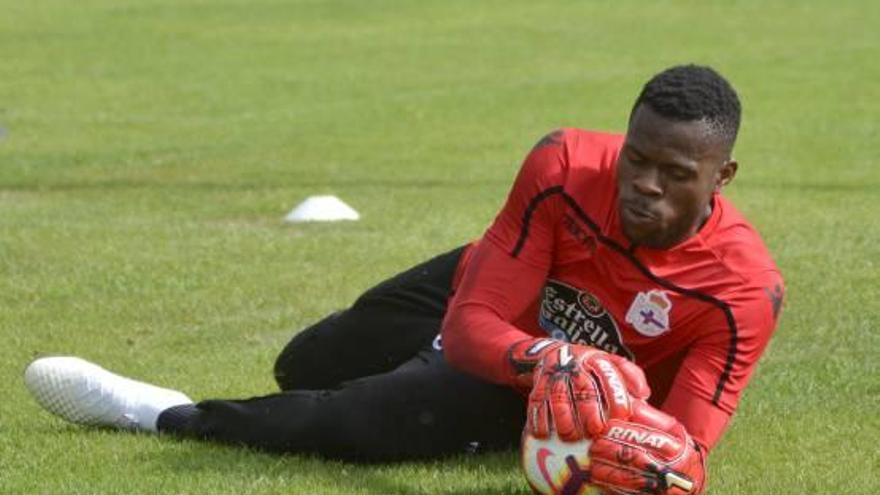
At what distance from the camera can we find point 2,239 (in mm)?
13391

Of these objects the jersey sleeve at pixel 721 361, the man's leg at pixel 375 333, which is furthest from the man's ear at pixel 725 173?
the man's leg at pixel 375 333

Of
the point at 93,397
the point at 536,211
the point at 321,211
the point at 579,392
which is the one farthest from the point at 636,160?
the point at 321,211

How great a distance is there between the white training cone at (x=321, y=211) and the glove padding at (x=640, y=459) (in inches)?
338

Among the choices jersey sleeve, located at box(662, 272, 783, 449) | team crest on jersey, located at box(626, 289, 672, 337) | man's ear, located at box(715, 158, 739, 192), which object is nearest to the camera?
man's ear, located at box(715, 158, 739, 192)

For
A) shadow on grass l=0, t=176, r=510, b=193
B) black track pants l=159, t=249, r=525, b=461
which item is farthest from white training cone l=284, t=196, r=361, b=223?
black track pants l=159, t=249, r=525, b=461

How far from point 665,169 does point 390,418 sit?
1.53 m

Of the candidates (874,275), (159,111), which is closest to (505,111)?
(159,111)

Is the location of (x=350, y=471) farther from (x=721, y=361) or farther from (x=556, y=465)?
(x=721, y=361)

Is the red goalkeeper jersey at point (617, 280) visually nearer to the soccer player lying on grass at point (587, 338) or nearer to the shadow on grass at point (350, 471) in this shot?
the soccer player lying on grass at point (587, 338)

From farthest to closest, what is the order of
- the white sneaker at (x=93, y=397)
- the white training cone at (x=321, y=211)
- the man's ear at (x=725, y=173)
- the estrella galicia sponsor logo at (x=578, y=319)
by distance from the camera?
the white training cone at (x=321, y=211) → the white sneaker at (x=93, y=397) → the estrella galicia sponsor logo at (x=578, y=319) → the man's ear at (x=725, y=173)

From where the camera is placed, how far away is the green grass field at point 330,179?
291 inches

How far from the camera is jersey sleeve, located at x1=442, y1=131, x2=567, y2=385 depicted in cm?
653

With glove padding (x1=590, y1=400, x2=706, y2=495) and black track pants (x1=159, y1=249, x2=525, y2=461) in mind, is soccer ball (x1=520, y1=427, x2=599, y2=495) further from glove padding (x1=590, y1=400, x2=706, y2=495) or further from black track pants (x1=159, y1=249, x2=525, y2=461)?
black track pants (x1=159, y1=249, x2=525, y2=461)

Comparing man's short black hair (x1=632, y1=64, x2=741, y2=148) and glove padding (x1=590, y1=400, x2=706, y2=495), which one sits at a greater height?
man's short black hair (x1=632, y1=64, x2=741, y2=148)
